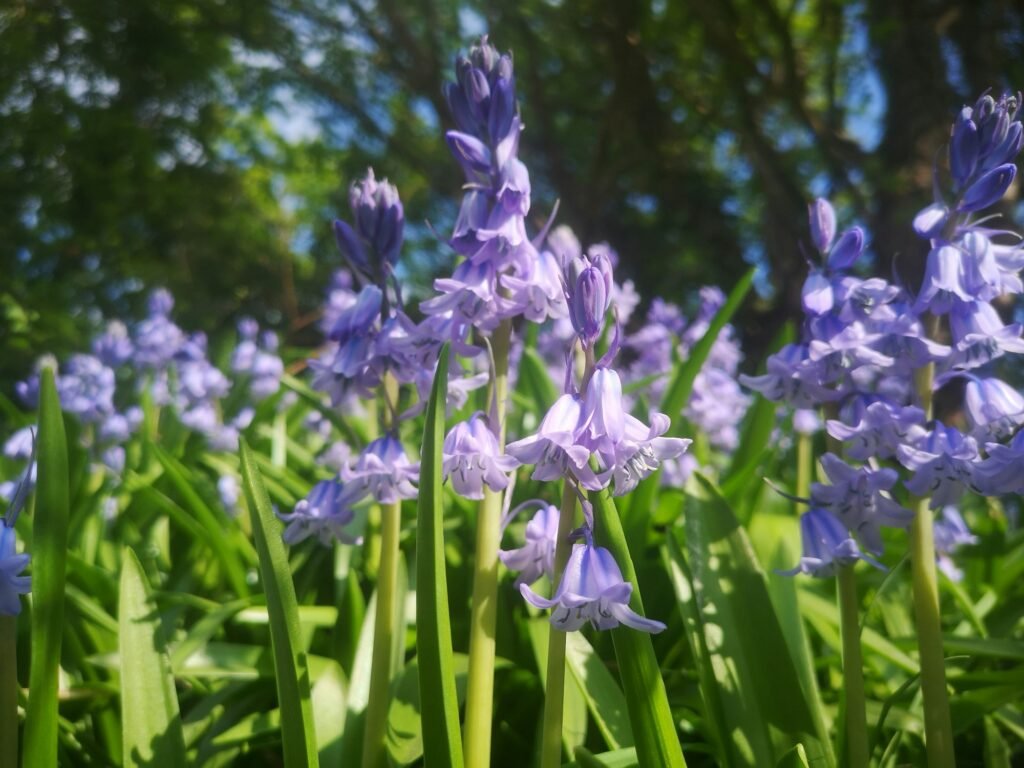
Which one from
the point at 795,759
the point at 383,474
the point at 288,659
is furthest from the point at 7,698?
the point at 795,759

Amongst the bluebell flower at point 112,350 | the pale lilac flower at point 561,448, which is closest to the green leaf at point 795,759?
the pale lilac flower at point 561,448

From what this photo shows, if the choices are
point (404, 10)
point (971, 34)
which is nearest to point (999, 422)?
point (971, 34)

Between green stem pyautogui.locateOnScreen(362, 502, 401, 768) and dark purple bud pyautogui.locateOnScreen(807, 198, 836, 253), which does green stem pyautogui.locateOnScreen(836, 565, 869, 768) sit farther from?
green stem pyautogui.locateOnScreen(362, 502, 401, 768)

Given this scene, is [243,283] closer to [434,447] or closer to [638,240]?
[638,240]

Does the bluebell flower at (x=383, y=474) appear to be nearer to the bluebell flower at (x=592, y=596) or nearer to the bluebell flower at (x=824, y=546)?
the bluebell flower at (x=592, y=596)

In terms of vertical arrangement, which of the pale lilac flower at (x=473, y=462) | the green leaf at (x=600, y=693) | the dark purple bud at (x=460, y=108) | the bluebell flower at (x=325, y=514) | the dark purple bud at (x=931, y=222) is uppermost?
the dark purple bud at (x=460, y=108)
